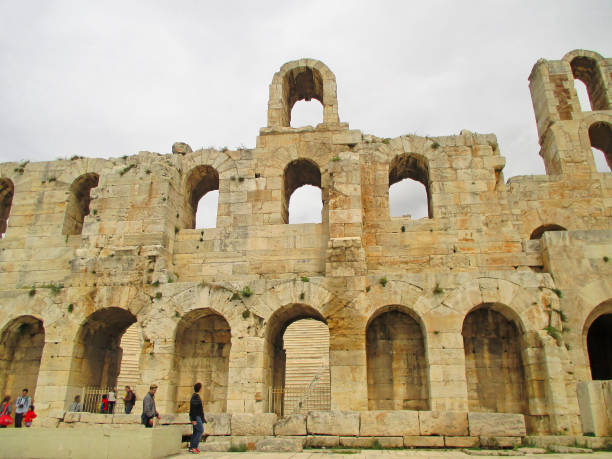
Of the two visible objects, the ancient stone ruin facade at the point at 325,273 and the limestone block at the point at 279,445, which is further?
the ancient stone ruin facade at the point at 325,273

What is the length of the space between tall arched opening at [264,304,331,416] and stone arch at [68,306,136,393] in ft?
14.8

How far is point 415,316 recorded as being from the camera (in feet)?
43.8

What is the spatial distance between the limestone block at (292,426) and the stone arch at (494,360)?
4.87 m

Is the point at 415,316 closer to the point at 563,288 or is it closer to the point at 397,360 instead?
the point at 397,360

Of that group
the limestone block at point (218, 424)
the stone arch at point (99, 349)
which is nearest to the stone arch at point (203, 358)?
the stone arch at point (99, 349)

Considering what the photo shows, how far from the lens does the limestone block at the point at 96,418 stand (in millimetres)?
12048

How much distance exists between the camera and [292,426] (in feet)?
37.3

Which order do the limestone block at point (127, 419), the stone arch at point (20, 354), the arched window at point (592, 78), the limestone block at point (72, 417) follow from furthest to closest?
the arched window at point (592, 78), the stone arch at point (20, 354), the limestone block at point (72, 417), the limestone block at point (127, 419)

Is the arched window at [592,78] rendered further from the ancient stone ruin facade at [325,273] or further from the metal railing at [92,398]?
the metal railing at [92,398]

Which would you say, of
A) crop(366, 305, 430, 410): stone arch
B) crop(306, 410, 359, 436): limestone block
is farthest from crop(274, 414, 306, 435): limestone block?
crop(366, 305, 430, 410): stone arch

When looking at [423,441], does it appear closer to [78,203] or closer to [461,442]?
[461,442]

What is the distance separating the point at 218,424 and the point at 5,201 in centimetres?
1347

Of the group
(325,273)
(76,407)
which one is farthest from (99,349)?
(325,273)

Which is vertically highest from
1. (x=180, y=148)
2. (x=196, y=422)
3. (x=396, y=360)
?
(x=180, y=148)
